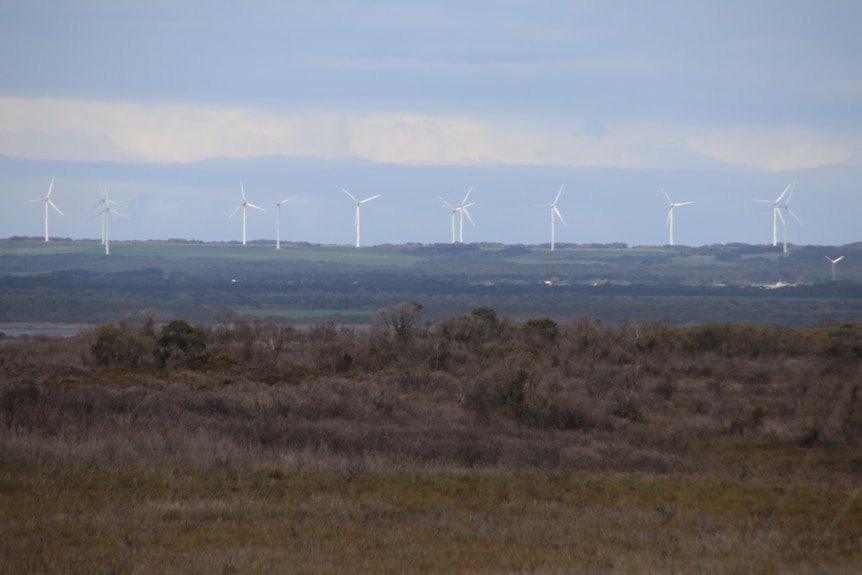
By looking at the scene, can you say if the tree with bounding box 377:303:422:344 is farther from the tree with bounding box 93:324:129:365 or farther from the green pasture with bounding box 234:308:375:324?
the green pasture with bounding box 234:308:375:324

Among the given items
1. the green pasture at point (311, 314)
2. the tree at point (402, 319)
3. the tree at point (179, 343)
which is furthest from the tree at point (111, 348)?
the green pasture at point (311, 314)

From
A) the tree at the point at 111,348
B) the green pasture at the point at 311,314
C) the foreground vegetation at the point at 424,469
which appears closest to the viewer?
the foreground vegetation at the point at 424,469

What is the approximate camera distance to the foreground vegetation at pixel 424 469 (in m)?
12.7

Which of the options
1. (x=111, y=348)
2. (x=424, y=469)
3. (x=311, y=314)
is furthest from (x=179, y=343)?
(x=311, y=314)

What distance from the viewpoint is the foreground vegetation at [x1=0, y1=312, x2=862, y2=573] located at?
41.6 feet

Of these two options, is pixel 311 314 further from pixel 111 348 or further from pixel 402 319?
pixel 111 348

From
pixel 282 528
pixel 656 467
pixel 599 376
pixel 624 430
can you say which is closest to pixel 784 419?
pixel 624 430

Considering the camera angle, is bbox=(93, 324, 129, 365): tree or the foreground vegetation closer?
the foreground vegetation

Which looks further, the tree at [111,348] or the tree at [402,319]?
the tree at [402,319]

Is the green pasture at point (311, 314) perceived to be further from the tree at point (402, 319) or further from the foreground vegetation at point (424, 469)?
the foreground vegetation at point (424, 469)

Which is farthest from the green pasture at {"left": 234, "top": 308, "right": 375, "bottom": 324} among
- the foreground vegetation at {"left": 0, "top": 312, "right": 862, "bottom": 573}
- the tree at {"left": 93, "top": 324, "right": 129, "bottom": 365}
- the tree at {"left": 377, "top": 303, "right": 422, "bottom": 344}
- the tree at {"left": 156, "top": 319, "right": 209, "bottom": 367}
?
the foreground vegetation at {"left": 0, "top": 312, "right": 862, "bottom": 573}

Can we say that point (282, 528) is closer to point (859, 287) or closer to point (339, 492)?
point (339, 492)

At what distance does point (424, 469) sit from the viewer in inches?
757

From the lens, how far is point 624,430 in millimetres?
26875
